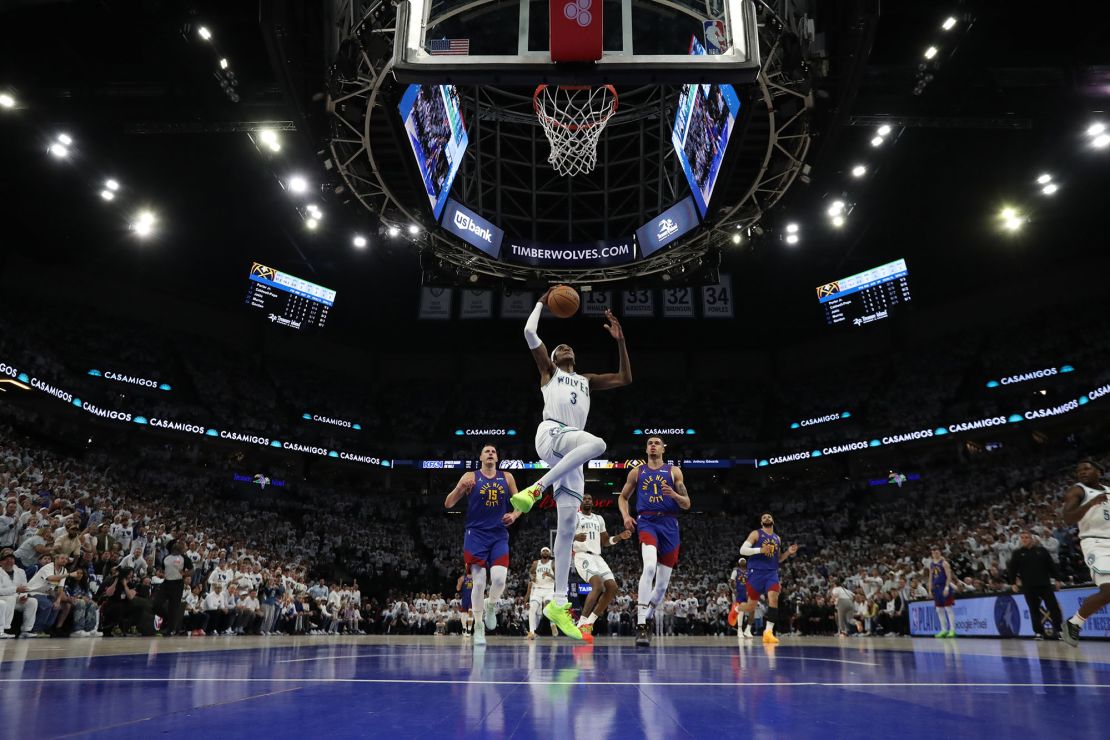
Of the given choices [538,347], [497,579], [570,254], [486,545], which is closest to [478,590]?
[497,579]

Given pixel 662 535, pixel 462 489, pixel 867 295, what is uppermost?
pixel 867 295

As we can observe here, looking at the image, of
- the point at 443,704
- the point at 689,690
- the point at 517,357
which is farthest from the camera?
the point at 517,357

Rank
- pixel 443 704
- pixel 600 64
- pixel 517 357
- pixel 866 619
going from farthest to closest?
pixel 517 357 → pixel 866 619 → pixel 600 64 → pixel 443 704

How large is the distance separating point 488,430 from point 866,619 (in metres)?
23.3

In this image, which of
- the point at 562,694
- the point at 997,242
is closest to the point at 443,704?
the point at 562,694

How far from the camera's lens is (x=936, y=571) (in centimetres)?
1471

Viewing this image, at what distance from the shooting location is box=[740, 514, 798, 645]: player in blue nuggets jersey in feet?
37.7

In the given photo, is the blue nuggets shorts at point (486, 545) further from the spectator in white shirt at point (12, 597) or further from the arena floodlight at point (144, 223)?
the arena floodlight at point (144, 223)

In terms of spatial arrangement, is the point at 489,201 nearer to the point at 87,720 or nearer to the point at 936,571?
the point at 936,571

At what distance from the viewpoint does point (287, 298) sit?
100 feet

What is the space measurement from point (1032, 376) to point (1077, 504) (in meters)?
26.6

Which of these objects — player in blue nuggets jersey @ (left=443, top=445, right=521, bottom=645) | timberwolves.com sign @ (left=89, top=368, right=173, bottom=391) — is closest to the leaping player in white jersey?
player in blue nuggets jersey @ (left=443, top=445, right=521, bottom=645)

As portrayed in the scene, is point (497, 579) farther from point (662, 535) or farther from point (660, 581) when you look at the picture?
point (662, 535)

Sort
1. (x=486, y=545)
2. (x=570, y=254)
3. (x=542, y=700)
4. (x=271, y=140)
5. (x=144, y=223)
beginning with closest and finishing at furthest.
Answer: (x=542, y=700)
(x=486, y=545)
(x=570, y=254)
(x=271, y=140)
(x=144, y=223)
